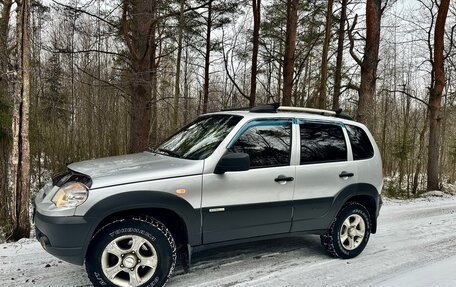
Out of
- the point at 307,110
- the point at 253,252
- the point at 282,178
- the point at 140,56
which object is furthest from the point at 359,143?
the point at 140,56

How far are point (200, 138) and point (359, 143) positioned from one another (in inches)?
90.3

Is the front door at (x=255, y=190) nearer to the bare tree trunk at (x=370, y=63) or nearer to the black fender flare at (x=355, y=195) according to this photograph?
the black fender flare at (x=355, y=195)

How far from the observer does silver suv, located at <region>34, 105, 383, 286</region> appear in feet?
11.1

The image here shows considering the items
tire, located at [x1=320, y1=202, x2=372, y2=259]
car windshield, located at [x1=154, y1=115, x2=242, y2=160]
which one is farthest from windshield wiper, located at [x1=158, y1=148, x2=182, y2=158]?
tire, located at [x1=320, y1=202, x2=372, y2=259]

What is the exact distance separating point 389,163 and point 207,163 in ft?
68.2

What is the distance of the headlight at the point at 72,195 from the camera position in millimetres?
3322

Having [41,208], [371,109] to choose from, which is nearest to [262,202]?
[41,208]

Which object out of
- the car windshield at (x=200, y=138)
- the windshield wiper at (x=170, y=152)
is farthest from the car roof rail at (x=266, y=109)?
the windshield wiper at (x=170, y=152)

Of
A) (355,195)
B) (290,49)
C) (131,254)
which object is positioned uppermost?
(290,49)

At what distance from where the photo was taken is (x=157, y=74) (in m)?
11.2

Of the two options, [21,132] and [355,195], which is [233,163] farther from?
[21,132]

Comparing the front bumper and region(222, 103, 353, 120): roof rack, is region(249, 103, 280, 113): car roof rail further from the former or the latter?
the front bumper

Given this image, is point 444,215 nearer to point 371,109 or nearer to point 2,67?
point 371,109

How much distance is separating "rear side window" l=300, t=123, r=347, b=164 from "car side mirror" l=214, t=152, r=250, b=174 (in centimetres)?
102
